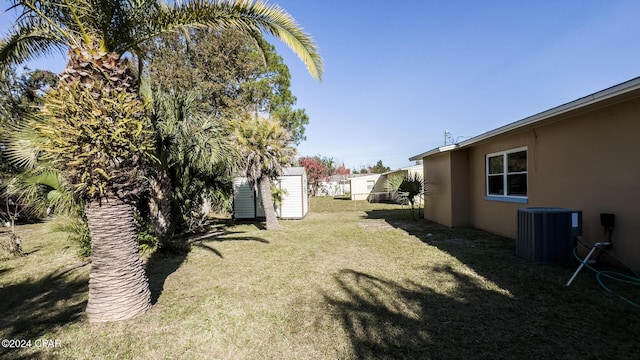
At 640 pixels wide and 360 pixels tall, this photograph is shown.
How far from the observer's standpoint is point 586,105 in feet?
15.7

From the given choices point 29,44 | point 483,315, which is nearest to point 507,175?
point 483,315

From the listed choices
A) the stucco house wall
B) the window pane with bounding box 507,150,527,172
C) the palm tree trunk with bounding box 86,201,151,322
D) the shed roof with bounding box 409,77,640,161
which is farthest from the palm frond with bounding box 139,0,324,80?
the window pane with bounding box 507,150,527,172

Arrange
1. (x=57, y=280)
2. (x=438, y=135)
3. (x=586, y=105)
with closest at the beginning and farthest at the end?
1. (x=586, y=105)
2. (x=57, y=280)
3. (x=438, y=135)

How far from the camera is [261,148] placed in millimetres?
10352

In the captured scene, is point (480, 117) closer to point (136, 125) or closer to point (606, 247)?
point (606, 247)

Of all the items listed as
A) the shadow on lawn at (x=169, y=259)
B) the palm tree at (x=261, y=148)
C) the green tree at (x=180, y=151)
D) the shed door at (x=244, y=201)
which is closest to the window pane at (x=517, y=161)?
the palm tree at (x=261, y=148)

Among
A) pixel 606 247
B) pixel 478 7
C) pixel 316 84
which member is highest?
pixel 478 7

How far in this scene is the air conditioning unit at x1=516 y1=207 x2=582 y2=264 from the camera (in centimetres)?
512

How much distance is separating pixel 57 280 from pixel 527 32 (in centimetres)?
1484

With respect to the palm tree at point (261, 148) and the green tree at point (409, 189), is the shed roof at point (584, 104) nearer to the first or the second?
the green tree at point (409, 189)

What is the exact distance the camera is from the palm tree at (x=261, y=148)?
10250 millimetres

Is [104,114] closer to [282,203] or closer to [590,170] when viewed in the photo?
[590,170]

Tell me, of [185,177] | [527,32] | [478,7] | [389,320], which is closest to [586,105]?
[389,320]

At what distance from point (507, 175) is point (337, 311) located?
697 cm
